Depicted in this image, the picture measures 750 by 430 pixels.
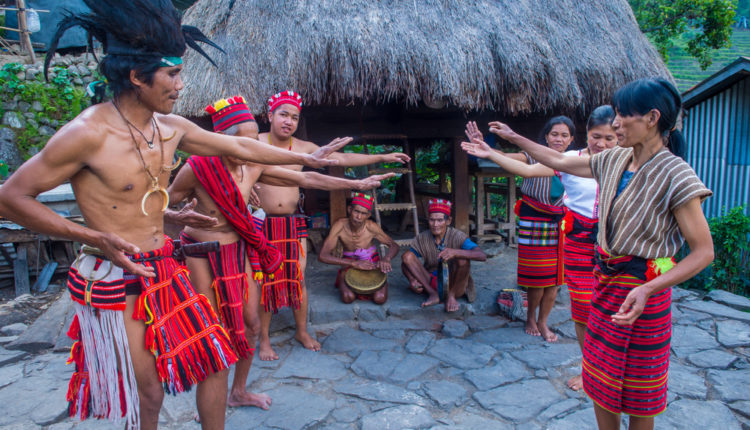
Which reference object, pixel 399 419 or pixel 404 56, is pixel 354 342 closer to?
pixel 399 419

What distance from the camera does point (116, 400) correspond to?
1.94m

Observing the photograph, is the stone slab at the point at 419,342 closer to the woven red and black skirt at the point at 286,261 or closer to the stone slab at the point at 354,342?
the stone slab at the point at 354,342

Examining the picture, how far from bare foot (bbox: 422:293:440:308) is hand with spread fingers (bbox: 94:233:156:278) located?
3.22 meters

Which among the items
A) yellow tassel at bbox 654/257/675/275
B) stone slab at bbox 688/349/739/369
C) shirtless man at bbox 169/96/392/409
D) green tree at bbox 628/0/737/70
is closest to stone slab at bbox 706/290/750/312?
Answer: stone slab at bbox 688/349/739/369

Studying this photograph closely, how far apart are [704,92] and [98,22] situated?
861 centimetres

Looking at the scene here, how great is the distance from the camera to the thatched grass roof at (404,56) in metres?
4.72

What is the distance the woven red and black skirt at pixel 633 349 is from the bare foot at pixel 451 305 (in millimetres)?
2448

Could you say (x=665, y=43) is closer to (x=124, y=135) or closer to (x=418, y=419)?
(x=418, y=419)

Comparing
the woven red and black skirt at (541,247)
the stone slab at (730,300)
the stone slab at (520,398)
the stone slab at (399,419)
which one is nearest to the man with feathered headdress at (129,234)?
the stone slab at (399,419)

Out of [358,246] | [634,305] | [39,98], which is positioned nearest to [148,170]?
[634,305]

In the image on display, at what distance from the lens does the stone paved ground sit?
2885 millimetres

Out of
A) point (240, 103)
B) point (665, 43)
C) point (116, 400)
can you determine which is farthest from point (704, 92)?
point (116, 400)

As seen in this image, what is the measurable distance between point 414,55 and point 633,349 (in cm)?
365

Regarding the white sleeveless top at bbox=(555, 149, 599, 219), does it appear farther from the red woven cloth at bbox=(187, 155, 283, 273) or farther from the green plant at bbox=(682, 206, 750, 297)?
the green plant at bbox=(682, 206, 750, 297)
